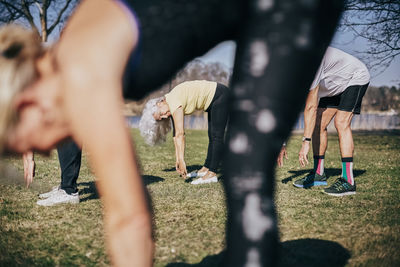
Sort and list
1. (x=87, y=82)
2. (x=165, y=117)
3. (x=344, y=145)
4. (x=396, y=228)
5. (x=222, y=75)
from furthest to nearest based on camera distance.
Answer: (x=222, y=75) < (x=165, y=117) < (x=344, y=145) < (x=396, y=228) < (x=87, y=82)

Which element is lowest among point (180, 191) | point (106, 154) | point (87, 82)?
point (180, 191)

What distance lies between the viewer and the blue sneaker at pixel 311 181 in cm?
469

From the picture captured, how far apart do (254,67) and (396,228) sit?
2.25 m

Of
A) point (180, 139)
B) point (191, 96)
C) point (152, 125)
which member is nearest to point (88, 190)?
point (180, 139)

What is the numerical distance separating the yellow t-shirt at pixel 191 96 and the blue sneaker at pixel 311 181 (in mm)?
2040

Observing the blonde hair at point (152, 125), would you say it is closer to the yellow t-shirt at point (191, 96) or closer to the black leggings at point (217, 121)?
the yellow t-shirt at point (191, 96)

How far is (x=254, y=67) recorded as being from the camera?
1.04 metres

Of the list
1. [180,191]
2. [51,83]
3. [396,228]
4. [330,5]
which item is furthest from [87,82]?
[180,191]

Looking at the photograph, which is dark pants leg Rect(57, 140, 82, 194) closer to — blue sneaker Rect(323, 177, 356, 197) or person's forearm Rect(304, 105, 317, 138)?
person's forearm Rect(304, 105, 317, 138)

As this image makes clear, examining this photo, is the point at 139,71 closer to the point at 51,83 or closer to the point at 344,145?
the point at 51,83

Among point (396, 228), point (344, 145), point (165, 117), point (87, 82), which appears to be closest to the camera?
point (87, 82)

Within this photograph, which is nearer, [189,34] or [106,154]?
[106,154]

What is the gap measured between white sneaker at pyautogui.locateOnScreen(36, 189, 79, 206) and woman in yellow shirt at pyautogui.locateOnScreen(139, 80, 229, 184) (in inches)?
77.0

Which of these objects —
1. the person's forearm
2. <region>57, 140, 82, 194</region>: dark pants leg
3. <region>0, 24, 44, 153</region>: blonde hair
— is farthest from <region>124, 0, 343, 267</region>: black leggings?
the person's forearm
